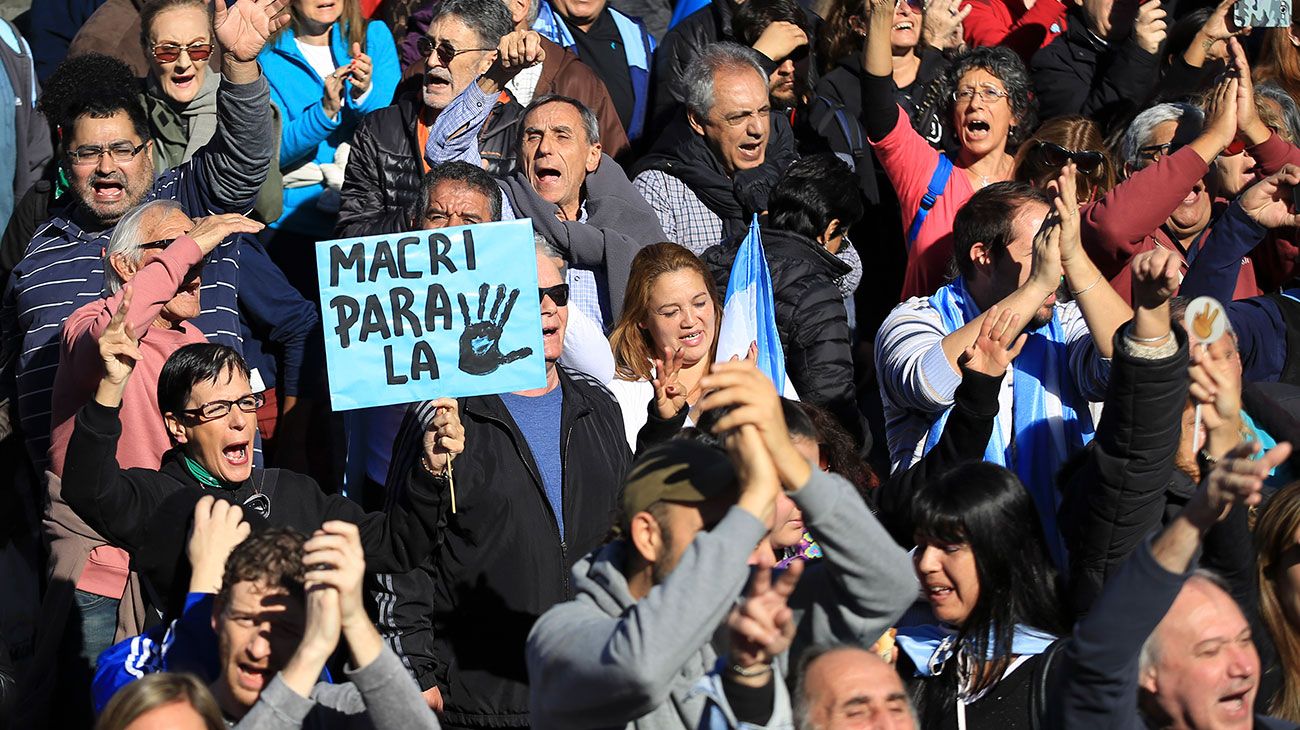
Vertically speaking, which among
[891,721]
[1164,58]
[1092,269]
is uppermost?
[1164,58]

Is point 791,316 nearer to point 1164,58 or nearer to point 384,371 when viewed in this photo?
point 384,371

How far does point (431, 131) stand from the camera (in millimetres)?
6988

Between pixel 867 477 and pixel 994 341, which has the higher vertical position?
pixel 994 341

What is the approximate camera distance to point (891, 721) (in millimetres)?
3377

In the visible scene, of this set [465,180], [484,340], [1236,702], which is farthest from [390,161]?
[1236,702]

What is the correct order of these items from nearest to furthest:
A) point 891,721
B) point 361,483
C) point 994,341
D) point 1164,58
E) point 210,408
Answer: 1. point 891,721
2. point 994,341
3. point 210,408
4. point 361,483
5. point 1164,58

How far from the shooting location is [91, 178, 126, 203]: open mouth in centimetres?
665

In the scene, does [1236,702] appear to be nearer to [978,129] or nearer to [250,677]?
[250,677]

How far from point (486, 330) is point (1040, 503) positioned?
1733mm

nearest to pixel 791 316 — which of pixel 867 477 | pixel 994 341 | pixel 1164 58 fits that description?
pixel 867 477

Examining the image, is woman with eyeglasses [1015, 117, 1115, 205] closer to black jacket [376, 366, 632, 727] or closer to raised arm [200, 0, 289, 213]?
black jacket [376, 366, 632, 727]

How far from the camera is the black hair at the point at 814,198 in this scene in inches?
276

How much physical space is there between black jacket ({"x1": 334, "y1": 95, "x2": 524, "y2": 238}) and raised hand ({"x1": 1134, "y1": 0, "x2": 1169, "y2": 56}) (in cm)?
326

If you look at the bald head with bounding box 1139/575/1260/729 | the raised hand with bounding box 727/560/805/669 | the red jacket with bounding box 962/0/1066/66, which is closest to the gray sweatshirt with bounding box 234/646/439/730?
the raised hand with bounding box 727/560/805/669
